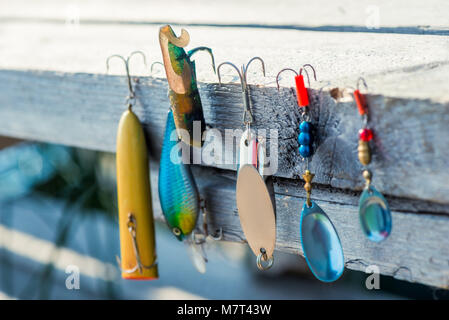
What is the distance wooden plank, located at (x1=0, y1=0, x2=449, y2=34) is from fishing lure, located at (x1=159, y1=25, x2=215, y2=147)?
0.33 meters

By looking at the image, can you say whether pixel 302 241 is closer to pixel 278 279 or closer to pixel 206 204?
pixel 206 204

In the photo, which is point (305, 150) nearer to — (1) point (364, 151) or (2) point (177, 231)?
(1) point (364, 151)

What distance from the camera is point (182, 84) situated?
1.98ft

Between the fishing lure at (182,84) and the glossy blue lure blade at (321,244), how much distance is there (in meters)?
0.17

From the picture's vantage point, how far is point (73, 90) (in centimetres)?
80

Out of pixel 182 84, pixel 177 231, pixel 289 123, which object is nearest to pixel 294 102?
pixel 289 123

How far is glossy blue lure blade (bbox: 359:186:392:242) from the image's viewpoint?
510 mm

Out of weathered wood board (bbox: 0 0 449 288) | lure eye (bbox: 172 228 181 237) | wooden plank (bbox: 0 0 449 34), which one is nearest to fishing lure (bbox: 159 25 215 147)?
weathered wood board (bbox: 0 0 449 288)

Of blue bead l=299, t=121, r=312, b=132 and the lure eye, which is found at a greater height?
blue bead l=299, t=121, r=312, b=132

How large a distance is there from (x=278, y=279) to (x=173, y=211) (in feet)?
3.79

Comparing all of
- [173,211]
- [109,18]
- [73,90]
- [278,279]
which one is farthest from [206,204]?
[278,279]

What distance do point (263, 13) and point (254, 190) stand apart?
1.77 feet

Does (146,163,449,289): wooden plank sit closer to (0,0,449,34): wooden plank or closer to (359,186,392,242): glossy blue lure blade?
(359,186,392,242): glossy blue lure blade

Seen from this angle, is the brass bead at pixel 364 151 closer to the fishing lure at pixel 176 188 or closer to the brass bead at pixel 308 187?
the brass bead at pixel 308 187
